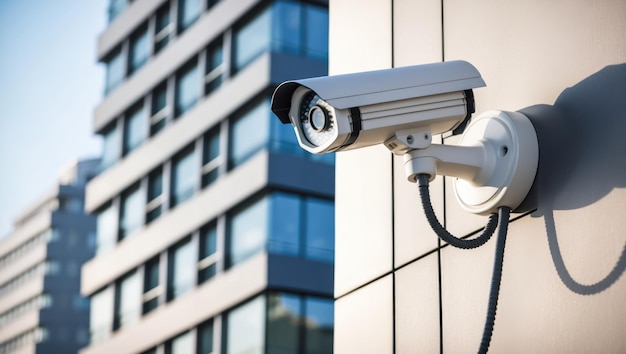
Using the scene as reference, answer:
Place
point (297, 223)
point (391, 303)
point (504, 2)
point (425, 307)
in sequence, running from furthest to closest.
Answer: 1. point (297, 223)
2. point (391, 303)
3. point (425, 307)
4. point (504, 2)

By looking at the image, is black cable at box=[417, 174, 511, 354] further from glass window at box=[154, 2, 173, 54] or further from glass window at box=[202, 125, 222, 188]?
glass window at box=[154, 2, 173, 54]

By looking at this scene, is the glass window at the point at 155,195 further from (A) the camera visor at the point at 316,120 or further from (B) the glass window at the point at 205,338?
(A) the camera visor at the point at 316,120

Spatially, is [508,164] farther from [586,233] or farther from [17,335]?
[17,335]

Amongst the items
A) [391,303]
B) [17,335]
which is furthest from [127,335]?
[17,335]

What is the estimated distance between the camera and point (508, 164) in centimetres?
289

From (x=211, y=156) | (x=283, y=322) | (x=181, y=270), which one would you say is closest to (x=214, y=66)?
(x=211, y=156)

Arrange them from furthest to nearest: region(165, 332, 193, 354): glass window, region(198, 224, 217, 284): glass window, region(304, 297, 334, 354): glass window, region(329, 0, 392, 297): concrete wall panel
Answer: region(198, 224, 217, 284): glass window, region(165, 332, 193, 354): glass window, region(304, 297, 334, 354): glass window, region(329, 0, 392, 297): concrete wall panel

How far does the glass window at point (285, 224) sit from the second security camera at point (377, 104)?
21.6 meters

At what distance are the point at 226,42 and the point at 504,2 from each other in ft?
81.7

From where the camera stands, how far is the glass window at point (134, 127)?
103 feet

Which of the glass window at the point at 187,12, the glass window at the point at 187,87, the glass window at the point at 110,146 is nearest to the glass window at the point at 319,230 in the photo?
the glass window at the point at 187,87

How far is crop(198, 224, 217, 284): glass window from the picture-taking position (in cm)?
2650

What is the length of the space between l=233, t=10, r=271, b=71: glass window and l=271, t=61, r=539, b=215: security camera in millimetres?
23261

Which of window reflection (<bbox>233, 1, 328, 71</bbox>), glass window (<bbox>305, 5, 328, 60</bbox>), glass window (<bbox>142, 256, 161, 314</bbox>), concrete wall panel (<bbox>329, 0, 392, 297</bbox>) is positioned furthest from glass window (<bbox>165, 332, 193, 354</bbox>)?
concrete wall panel (<bbox>329, 0, 392, 297</bbox>)
